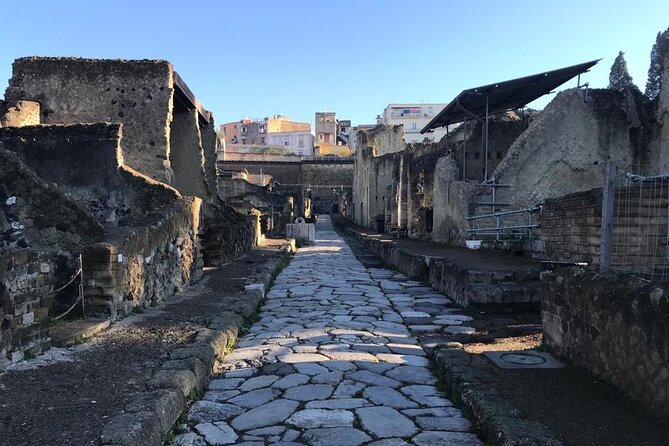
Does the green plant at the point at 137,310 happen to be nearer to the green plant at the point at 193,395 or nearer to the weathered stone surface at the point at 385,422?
the green plant at the point at 193,395

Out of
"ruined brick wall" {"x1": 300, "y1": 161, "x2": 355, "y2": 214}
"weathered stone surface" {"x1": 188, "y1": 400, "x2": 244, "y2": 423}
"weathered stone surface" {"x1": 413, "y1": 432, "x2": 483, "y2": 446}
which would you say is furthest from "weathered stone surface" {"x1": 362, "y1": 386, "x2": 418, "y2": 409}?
"ruined brick wall" {"x1": 300, "y1": 161, "x2": 355, "y2": 214}

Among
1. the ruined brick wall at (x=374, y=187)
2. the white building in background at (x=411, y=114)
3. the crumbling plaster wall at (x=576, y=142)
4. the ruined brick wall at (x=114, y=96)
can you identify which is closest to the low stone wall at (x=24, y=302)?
the ruined brick wall at (x=114, y=96)

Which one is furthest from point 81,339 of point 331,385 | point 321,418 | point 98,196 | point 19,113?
point 19,113

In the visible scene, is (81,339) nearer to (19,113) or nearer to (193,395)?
(193,395)

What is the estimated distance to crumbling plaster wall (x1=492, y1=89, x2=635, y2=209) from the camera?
11734mm

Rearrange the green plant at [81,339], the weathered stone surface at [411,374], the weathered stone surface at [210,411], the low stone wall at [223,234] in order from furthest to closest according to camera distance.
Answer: the low stone wall at [223,234], the green plant at [81,339], the weathered stone surface at [411,374], the weathered stone surface at [210,411]

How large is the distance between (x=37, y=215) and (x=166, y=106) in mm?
5409

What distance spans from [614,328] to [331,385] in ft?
7.02

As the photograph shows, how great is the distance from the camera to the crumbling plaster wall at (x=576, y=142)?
11734mm

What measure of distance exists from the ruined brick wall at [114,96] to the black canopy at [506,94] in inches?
Result: 277

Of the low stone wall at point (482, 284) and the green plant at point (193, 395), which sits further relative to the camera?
the low stone wall at point (482, 284)

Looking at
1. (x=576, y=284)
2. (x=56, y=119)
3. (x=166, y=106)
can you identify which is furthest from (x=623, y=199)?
(x=56, y=119)

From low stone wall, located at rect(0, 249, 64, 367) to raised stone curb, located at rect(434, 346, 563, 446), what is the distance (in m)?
3.31

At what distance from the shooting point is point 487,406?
3443 mm
